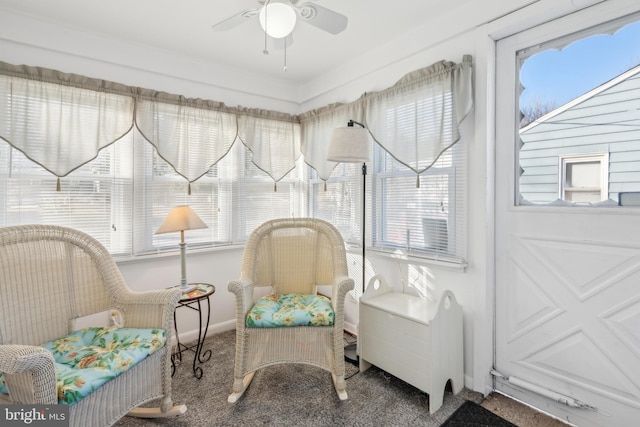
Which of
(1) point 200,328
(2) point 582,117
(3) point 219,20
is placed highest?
(3) point 219,20

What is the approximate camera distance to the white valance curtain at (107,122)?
2.05 meters

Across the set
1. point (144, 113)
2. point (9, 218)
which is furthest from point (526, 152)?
point (9, 218)

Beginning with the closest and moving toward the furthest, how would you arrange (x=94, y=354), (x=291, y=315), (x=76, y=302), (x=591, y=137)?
(x=94, y=354) < (x=591, y=137) < (x=76, y=302) < (x=291, y=315)

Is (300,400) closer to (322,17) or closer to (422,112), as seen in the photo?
(422,112)

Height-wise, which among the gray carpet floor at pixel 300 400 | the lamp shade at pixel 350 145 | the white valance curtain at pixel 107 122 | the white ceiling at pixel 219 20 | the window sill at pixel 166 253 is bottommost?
the gray carpet floor at pixel 300 400

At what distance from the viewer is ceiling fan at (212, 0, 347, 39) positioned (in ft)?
5.01

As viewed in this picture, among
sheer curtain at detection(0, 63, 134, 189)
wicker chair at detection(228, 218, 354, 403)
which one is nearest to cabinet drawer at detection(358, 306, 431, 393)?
wicker chair at detection(228, 218, 354, 403)

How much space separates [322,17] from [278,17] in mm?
244

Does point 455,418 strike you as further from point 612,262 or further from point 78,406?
point 78,406

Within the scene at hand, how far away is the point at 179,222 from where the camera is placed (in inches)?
86.0

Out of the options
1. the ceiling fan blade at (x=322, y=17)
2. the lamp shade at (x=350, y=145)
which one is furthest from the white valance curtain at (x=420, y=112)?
the ceiling fan blade at (x=322, y=17)

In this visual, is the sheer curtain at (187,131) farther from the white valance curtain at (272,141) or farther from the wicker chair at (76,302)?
the wicker chair at (76,302)

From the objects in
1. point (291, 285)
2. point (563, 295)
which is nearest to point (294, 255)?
point (291, 285)

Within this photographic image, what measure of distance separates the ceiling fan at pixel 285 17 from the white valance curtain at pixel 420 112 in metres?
0.77
